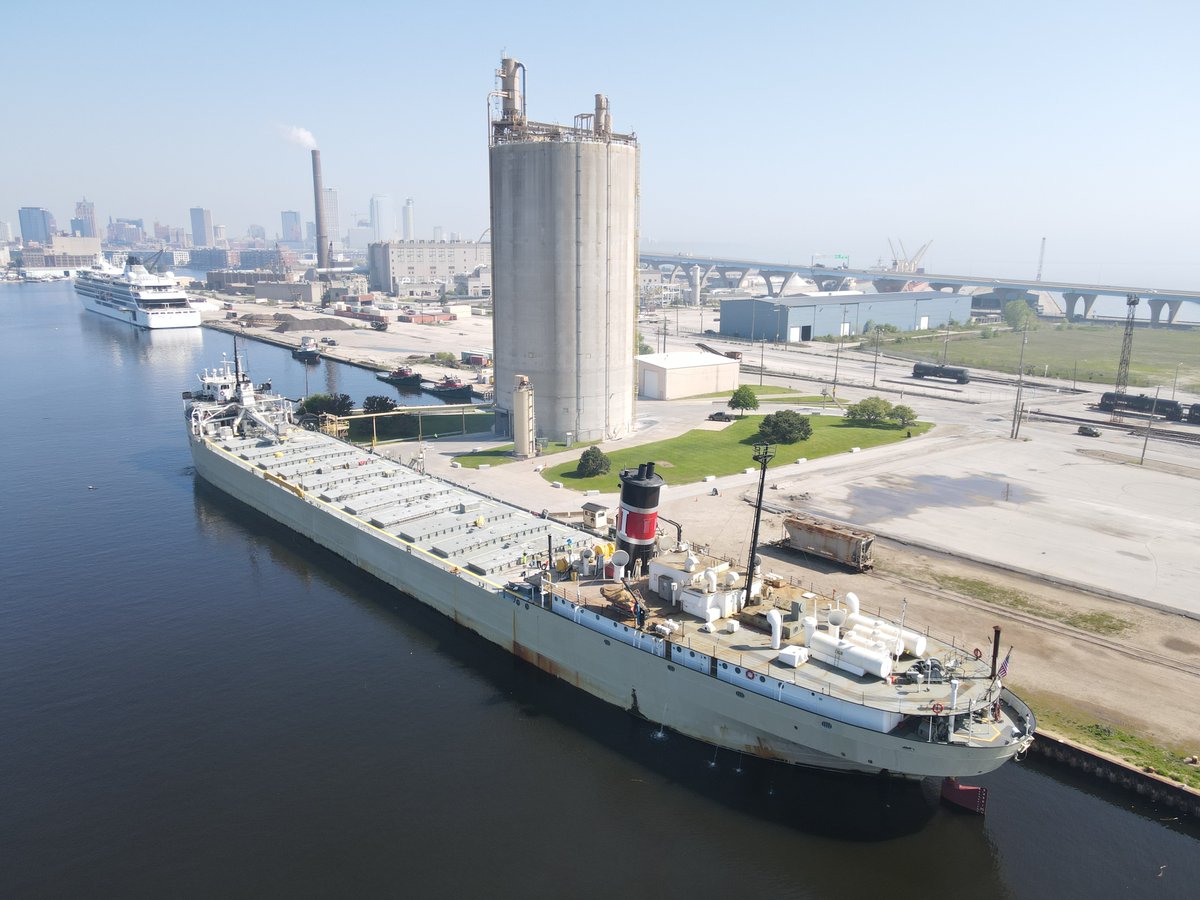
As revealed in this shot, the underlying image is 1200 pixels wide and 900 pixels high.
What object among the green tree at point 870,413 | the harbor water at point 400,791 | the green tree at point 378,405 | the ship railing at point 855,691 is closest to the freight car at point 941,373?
the green tree at point 870,413

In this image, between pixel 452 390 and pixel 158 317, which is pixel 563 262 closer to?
pixel 452 390

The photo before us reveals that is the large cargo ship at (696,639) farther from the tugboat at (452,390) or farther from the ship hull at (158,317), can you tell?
the ship hull at (158,317)

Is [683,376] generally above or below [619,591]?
above

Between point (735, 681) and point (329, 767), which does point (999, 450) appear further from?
point (329, 767)

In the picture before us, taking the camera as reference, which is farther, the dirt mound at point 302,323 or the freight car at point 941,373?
the dirt mound at point 302,323

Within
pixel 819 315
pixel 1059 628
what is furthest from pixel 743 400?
pixel 819 315

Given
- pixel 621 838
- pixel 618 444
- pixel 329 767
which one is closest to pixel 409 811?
pixel 329 767

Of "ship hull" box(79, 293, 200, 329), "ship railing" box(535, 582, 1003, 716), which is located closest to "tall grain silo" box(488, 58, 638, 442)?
"ship railing" box(535, 582, 1003, 716)
